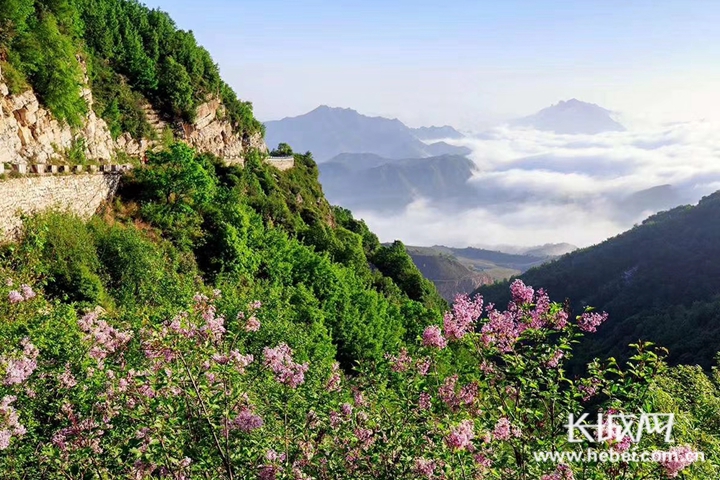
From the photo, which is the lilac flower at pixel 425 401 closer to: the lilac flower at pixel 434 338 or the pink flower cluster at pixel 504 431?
the lilac flower at pixel 434 338

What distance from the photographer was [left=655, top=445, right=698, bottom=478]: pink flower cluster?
545 cm

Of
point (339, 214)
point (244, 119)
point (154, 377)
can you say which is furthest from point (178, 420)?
point (339, 214)

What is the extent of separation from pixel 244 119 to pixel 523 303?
64128 mm

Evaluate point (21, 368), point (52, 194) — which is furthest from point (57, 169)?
point (21, 368)

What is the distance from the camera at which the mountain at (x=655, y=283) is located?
244ft

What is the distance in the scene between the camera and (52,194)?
1000 inches

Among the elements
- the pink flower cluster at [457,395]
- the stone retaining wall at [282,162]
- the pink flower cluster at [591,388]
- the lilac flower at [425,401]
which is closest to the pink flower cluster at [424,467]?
the lilac flower at [425,401]

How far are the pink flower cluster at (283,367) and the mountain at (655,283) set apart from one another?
67.2 meters

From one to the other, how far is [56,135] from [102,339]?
Result: 2690 centimetres

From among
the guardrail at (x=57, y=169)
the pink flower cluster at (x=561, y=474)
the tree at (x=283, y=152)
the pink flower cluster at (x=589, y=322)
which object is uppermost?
the tree at (x=283, y=152)

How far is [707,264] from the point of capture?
113812 mm

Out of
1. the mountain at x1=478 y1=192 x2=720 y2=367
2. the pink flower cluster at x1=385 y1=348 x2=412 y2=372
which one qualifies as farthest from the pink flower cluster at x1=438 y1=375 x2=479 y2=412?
the mountain at x1=478 y1=192 x2=720 y2=367

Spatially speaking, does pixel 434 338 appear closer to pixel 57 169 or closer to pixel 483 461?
pixel 483 461

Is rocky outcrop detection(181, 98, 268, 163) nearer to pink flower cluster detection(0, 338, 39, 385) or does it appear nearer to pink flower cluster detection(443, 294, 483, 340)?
pink flower cluster detection(0, 338, 39, 385)
